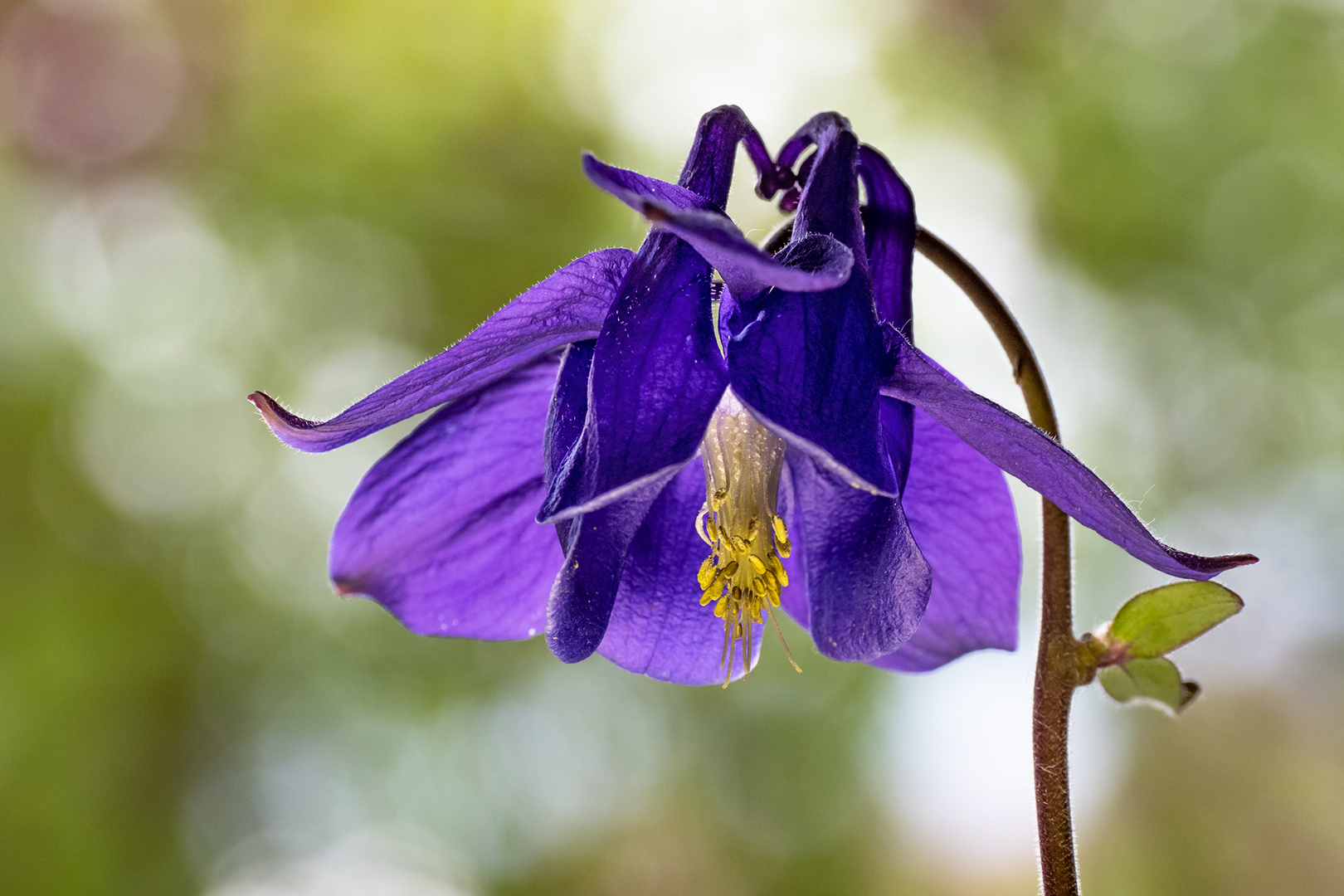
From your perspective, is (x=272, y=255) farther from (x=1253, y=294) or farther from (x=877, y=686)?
(x=1253, y=294)

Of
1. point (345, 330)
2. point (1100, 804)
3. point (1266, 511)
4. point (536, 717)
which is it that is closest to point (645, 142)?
point (345, 330)

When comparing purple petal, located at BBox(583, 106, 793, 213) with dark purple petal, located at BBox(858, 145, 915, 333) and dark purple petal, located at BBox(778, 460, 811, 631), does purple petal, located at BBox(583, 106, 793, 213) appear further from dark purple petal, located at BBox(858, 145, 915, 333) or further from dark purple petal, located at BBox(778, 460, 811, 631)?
dark purple petal, located at BBox(778, 460, 811, 631)

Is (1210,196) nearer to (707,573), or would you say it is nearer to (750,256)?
(707,573)

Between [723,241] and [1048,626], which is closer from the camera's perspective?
[723,241]

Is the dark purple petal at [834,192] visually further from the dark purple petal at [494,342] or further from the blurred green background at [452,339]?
the blurred green background at [452,339]

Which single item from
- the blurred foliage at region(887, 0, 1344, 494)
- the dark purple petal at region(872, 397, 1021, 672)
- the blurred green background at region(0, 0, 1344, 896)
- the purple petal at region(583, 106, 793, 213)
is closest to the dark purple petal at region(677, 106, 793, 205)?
the purple petal at region(583, 106, 793, 213)

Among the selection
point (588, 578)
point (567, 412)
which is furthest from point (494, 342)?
point (588, 578)
